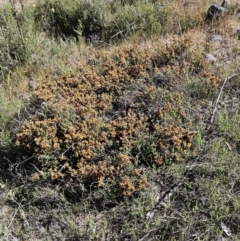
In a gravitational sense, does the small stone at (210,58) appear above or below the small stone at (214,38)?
below

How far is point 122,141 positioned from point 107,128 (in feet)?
0.90

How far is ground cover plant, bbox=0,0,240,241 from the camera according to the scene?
3145mm

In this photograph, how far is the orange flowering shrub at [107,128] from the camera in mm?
3410

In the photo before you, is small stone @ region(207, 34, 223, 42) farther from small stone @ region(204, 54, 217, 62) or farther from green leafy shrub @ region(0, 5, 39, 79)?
green leafy shrub @ region(0, 5, 39, 79)

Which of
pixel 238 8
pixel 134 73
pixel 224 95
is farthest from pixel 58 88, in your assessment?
pixel 238 8

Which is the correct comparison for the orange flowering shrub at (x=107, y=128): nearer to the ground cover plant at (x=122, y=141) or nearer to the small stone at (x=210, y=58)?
the ground cover plant at (x=122, y=141)

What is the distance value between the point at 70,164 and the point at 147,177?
31.4 inches

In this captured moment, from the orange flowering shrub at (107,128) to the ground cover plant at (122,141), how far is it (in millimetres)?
12

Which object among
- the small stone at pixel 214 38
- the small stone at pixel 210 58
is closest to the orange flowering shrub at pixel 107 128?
the small stone at pixel 210 58

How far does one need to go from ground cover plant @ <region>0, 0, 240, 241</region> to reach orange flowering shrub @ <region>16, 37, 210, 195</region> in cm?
1

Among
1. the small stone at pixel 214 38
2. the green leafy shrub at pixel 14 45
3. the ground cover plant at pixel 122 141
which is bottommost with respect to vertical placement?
the ground cover plant at pixel 122 141

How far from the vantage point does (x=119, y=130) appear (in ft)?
12.1

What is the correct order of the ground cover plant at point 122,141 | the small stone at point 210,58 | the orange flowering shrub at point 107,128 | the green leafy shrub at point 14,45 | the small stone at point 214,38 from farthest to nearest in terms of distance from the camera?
the green leafy shrub at point 14,45 < the small stone at point 214,38 < the small stone at point 210,58 < the orange flowering shrub at point 107,128 < the ground cover plant at point 122,141

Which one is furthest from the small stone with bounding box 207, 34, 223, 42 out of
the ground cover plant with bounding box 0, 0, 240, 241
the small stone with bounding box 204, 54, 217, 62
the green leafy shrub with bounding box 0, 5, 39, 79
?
the green leafy shrub with bounding box 0, 5, 39, 79
